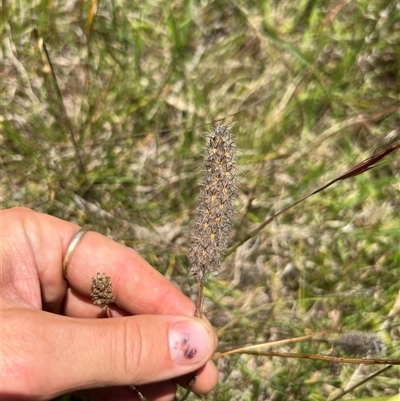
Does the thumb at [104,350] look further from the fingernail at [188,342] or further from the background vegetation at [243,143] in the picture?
the background vegetation at [243,143]

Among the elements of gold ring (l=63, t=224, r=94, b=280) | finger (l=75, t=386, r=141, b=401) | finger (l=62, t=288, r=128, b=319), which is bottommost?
finger (l=75, t=386, r=141, b=401)

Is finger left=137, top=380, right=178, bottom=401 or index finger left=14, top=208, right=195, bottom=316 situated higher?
index finger left=14, top=208, right=195, bottom=316

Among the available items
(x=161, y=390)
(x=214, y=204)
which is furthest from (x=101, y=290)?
(x=161, y=390)

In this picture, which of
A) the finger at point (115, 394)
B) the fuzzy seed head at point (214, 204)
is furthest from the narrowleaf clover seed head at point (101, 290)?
the finger at point (115, 394)

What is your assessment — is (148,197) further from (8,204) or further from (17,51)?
(17,51)

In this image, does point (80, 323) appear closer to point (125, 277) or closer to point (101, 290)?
point (101, 290)

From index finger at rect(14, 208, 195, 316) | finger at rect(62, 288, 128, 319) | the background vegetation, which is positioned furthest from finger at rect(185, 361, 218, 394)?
finger at rect(62, 288, 128, 319)

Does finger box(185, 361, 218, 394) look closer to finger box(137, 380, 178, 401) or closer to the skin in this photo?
the skin
